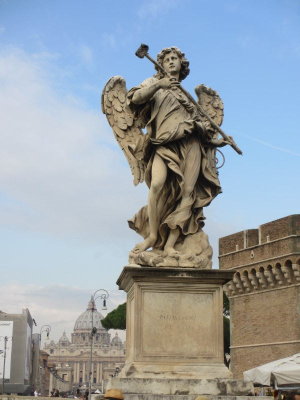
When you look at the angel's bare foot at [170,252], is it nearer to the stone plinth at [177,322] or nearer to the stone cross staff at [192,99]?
the stone plinth at [177,322]

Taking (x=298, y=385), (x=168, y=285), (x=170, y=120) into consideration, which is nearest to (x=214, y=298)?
(x=168, y=285)

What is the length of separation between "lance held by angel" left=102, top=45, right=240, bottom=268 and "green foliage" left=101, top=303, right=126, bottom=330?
5734 centimetres

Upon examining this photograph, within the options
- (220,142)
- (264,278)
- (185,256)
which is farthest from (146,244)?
(264,278)

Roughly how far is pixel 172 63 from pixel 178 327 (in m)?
2.88

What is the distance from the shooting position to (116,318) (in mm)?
66562

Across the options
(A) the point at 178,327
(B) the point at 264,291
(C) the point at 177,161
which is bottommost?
(A) the point at 178,327

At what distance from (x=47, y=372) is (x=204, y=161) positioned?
367ft

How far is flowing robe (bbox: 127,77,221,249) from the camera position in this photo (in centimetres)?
778

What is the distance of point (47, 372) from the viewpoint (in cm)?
11531

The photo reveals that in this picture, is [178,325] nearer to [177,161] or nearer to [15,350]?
[177,161]

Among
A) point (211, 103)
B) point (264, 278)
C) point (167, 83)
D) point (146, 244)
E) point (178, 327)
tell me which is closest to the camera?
point (178, 327)

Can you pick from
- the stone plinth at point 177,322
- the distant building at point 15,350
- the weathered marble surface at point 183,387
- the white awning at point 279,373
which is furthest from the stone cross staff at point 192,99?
the distant building at point 15,350

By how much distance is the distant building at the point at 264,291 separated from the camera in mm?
38812

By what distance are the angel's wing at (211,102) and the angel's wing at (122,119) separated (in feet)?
2.85
